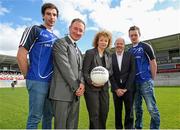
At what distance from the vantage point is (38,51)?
3941 millimetres

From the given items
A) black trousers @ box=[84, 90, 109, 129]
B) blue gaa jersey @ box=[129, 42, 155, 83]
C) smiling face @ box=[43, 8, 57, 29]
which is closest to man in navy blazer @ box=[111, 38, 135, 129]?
blue gaa jersey @ box=[129, 42, 155, 83]

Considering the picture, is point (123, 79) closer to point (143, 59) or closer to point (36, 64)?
point (143, 59)

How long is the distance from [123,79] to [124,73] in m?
0.12

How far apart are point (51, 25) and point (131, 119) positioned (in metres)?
2.36

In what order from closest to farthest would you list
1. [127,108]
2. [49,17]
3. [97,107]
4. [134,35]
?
1. [49,17]
2. [97,107]
3. [127,108]
4. [134,35]

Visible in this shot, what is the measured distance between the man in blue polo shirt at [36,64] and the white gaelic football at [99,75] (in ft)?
2.47

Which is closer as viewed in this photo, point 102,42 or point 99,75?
point 99,75

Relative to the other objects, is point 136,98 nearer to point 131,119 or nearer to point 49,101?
point 131,119

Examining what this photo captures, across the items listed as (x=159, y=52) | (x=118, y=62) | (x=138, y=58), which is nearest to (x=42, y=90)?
(x=118, y=62)

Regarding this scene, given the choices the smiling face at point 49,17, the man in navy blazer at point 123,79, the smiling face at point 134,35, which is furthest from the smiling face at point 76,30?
the smiling face at point 134,35

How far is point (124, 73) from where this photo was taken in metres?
4.96

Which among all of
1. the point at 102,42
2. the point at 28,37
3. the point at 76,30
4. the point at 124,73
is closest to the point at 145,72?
the point at 124,73

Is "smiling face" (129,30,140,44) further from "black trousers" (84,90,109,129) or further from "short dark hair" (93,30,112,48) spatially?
"black trousers" (84,90,109,129)

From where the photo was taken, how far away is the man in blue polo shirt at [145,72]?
501 cm
